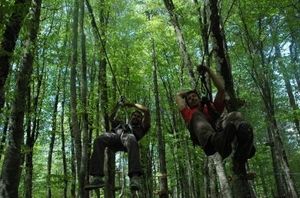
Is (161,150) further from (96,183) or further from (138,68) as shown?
(96,183)

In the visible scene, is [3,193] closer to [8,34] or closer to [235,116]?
[8,34]

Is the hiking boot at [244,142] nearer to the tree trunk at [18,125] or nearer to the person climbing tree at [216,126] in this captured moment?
the person climbing tree at [216,126]

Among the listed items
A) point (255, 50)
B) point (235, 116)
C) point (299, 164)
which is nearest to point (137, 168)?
point (235, 116)

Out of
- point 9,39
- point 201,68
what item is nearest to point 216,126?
point 201,68

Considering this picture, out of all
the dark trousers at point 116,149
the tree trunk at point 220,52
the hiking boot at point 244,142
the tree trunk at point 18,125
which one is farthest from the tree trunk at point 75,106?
the hiking boot at point 244,142

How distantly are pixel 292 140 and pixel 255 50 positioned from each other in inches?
862

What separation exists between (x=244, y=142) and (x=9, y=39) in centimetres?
365

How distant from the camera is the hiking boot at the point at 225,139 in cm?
Result: 450

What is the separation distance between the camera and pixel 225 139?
4582mm

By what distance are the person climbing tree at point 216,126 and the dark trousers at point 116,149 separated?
106cm

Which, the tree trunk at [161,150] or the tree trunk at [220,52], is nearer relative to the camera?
the tree trunk at [220,52]

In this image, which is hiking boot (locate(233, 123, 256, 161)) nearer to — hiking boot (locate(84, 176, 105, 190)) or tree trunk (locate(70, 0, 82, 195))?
hiking boot (locate(84, 176, 105, 190))

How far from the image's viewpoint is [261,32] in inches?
712

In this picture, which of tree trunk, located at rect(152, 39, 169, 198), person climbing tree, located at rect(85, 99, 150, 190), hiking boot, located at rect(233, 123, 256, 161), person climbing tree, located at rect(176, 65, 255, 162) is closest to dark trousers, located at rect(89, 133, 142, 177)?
person climbing tree, located at rect(85, 99, 150, 190)
